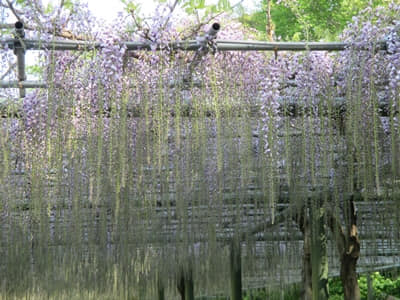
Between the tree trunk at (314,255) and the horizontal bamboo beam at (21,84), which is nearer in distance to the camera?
the horizontal bamboo beam at (21,84)

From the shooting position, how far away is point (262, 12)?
1111 cm

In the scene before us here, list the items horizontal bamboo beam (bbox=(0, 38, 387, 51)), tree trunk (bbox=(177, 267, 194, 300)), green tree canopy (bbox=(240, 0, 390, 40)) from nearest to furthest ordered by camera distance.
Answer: horizontal bamboo beam (bbox=(0, 38, 387, 51))
tree trunk (bbox=(177, 267, 194, 300))
green tree canopy (bbox=(240, 0, 390, 40))

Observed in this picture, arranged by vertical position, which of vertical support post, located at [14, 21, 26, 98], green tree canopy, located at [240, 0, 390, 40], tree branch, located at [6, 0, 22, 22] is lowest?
vertical support post, located at [14, 21, 26, 98]

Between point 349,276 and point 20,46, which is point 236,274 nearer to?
point 349,276

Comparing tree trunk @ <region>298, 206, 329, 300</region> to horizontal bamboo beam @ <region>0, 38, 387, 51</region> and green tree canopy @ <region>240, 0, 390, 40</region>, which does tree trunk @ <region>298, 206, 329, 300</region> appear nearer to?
horizontal bamboo beam @ <region>0, 38, 387, 51</region>

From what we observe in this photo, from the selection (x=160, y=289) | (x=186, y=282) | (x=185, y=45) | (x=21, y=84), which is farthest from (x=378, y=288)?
(x=21, y=84)

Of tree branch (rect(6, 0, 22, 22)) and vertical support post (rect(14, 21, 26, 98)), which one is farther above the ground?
tree branch (rect(6, 0, 22, 22))

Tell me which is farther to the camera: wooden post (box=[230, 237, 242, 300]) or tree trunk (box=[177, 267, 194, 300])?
tree trunk (box=[177, 267, 194, 300])

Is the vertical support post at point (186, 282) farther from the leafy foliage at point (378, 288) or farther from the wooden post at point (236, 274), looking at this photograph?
the leafy foliage at point (378, 288)

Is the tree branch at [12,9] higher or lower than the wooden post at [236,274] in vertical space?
higher

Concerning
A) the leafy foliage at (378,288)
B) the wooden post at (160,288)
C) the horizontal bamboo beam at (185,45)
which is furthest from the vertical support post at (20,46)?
the leafy foliage at (378,288)

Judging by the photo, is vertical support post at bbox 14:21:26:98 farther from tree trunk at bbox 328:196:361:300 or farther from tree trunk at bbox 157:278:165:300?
tree trunk at bbox 157:278:165:300

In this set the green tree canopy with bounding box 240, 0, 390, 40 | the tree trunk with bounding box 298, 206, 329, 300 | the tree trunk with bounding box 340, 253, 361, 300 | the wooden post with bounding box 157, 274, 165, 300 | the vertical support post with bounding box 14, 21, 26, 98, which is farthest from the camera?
the green tree canopy with bounding box 240, 0, 390, 40

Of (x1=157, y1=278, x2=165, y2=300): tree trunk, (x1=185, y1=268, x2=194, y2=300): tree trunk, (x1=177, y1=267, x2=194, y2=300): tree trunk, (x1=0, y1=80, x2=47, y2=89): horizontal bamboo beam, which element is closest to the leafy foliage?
(x1=157, y1=278, x2=165, y2=300): tree trunk
